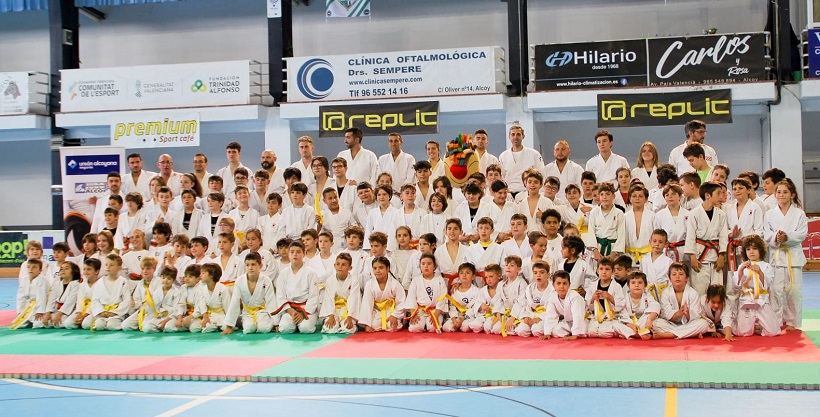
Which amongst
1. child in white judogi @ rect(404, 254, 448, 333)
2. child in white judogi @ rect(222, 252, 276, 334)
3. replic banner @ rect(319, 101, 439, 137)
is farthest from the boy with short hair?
replic banner @ rect(319, 101, 439, 137)

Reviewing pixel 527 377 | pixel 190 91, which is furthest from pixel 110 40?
pixel 527 377

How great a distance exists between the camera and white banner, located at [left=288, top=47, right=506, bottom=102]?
17109 mm

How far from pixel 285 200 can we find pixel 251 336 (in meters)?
2.54

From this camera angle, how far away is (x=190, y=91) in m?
18.4

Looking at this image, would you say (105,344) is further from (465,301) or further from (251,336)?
(465,301)

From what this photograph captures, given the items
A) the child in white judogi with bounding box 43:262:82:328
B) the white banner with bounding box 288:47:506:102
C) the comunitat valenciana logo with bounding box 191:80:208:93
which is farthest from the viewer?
the comunitat valenciana logo with bounding box 191:80:208:93

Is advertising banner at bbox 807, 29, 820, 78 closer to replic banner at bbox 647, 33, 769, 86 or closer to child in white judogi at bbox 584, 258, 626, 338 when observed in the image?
replic banner at bbox 647, 33, 769, 86

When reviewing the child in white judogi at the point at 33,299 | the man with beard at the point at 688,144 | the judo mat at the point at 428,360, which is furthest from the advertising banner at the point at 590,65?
the child in white judogi at the point at 33,299

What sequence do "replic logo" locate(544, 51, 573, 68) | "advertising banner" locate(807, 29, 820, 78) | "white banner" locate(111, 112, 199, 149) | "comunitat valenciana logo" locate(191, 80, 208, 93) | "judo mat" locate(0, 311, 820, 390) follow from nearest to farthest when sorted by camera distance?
"judo mat" locate(0, 311, 820, 390), "advertising banner" locate(807, 29, 820, 78), "replic logo" locate(544, 51, 573, 68), "white banner" locate(111, 112, 199, 149), "comunitat valenciana logo" locate(191, 80, 208, 93)

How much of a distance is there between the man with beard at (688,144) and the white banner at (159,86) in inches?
404

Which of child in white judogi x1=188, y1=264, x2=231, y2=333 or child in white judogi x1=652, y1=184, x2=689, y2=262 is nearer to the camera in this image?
child in white judogi x1=652, y1=184, x2=689, y2=262

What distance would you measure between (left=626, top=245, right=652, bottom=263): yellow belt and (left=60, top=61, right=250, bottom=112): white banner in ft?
36.0

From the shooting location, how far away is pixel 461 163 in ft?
37.1

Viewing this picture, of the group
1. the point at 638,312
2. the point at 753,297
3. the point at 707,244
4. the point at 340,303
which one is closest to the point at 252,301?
the point at 340,303
